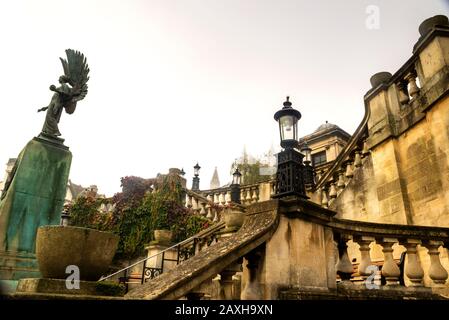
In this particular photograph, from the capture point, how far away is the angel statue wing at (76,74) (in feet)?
26.9

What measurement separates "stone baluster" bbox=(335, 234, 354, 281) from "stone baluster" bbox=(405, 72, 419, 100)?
13.0 ft

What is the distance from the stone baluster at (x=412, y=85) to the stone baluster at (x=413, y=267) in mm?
3387

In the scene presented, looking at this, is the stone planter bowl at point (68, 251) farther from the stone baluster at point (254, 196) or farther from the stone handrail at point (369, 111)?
the stone baluster at point (254, 196)

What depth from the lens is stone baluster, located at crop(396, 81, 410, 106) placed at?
6.71m

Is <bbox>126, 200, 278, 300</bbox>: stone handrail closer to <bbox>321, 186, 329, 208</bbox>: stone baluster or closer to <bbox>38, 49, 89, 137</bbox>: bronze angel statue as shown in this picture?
<bbox>321, 186, 329, 208</bbox>: stone baluster

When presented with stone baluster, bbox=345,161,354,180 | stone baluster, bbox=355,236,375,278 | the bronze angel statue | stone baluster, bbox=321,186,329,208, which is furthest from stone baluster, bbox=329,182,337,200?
the bronze angel statue

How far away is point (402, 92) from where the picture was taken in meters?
6.82

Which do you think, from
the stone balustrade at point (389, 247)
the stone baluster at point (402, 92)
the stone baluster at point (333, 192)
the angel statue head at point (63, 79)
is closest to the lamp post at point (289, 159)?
the stone balustrade at point (389, 247)

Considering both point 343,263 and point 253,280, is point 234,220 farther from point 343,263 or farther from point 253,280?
point 253,280

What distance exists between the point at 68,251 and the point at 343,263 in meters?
3.37

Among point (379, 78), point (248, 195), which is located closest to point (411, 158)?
point (379, 78)

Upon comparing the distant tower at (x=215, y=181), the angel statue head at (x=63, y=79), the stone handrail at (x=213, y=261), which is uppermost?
the distant tower at (x=215, y=181)
